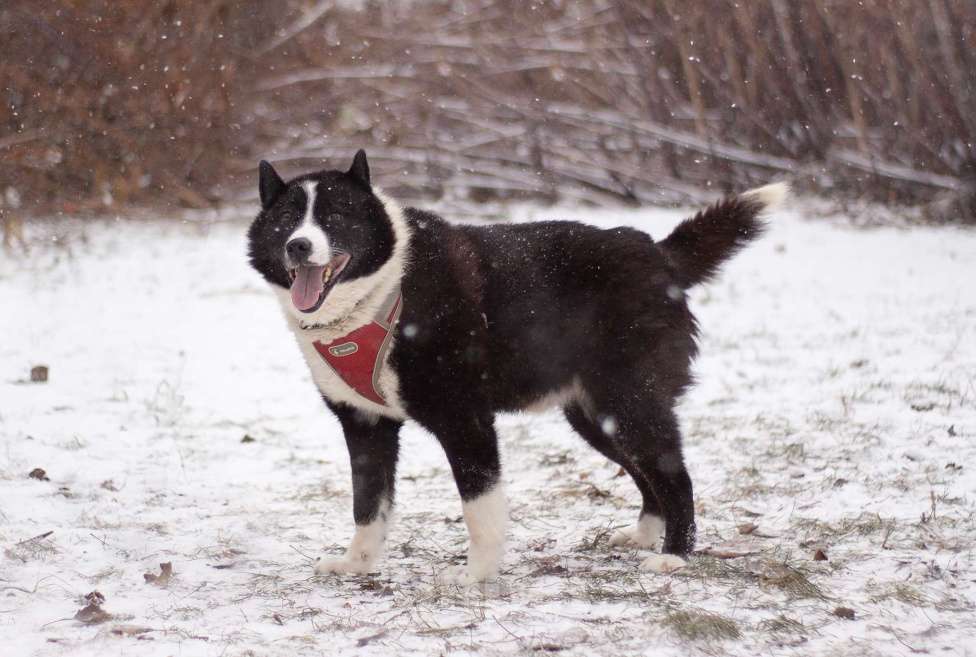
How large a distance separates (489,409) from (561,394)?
0.39 meters

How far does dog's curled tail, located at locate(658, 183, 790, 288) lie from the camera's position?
163 inches

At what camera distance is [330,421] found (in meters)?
6.36

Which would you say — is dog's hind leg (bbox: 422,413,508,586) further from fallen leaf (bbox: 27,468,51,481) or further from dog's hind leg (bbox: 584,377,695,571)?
fallen leaf (bbox: 27,468,51,481)

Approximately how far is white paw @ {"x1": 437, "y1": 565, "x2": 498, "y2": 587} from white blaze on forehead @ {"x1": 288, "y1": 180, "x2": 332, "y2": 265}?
120cm

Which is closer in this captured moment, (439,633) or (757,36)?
(439,633)

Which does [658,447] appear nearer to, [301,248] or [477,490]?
[477,490]

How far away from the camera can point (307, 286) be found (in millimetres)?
3654

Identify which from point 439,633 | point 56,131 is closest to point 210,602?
point 439,633

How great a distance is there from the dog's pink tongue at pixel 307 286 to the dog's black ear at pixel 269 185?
0.39 metres

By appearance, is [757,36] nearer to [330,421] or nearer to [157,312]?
[157,312]

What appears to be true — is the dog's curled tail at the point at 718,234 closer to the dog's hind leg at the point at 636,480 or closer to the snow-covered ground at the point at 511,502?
the dog's hind leg at the point at 636,480

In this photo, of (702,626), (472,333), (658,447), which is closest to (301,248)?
(472,333)

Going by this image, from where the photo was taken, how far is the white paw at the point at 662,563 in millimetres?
3615

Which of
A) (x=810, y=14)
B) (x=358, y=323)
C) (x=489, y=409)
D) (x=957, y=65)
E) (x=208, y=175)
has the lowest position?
(x=489, y=409)
